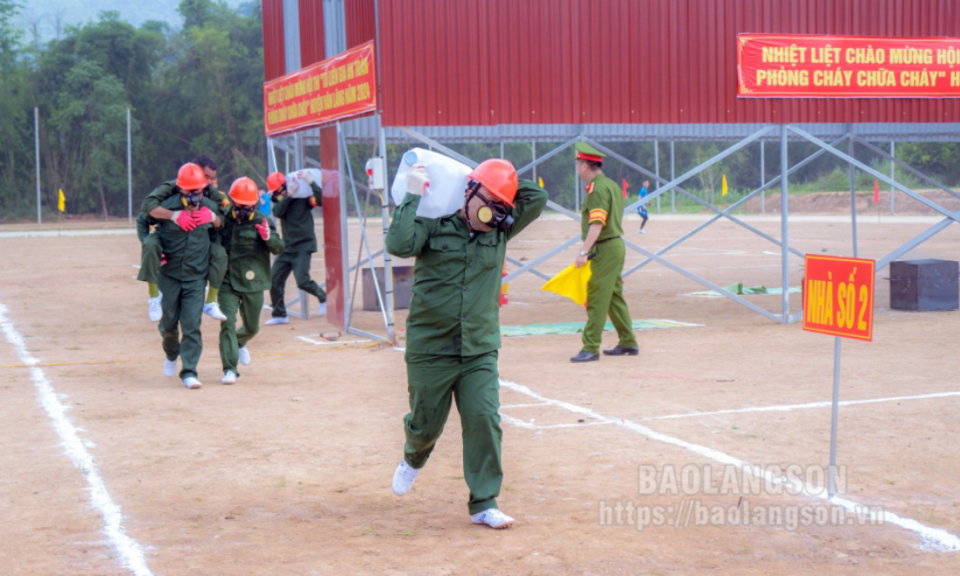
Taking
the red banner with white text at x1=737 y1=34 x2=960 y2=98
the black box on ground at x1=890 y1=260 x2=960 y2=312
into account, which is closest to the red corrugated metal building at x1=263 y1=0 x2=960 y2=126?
the red banner with white text at x1=737 y1=34 x2=960 y2=98

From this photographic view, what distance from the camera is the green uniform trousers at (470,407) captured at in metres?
5.07

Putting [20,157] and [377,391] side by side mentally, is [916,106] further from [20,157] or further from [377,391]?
[20,157]

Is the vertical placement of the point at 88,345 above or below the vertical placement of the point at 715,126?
below

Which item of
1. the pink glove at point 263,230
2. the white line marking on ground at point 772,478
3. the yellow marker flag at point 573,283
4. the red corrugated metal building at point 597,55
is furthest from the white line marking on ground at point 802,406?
the red corrugated metal building at point 597,55

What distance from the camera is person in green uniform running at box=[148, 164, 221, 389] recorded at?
8898 mm

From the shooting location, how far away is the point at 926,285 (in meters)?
13.8

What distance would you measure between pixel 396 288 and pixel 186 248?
6351 millimetres

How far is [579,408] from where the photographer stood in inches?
315

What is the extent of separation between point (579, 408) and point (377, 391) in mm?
1982

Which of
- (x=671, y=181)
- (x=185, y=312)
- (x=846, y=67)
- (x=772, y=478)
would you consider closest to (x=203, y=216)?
(x=185, y=312)

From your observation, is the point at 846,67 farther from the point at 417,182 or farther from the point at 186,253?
the point at 417,182

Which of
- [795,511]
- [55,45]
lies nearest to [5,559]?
[795,511]

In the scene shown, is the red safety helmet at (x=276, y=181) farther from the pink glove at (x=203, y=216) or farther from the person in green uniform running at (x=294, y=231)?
the pink glove at (x=203, y=216)

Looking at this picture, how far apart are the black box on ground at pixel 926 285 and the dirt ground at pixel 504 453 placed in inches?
26.2
